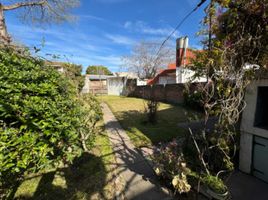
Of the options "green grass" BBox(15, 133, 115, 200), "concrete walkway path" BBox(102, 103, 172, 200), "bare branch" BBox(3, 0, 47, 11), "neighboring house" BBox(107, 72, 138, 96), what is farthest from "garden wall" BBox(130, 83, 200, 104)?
"bare branch" BBox(3, 0, 47, 11)

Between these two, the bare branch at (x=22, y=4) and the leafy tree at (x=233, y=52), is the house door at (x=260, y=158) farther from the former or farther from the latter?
the bare branch at (x=22, y=4)

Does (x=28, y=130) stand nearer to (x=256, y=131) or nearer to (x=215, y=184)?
(x=215, y=184)

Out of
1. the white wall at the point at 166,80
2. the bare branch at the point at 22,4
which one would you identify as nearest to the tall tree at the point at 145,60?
the white wall at the point at 166,80

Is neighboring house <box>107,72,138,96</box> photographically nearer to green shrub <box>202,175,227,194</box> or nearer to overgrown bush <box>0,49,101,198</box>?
green shrub <box>202,175,227,194</box>

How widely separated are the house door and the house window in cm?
28

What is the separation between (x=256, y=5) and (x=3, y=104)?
3453 millimetres

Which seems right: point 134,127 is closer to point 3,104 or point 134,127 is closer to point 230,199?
point 230,199

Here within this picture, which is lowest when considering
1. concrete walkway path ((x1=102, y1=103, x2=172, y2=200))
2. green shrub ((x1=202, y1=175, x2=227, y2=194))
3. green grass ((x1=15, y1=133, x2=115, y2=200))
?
green grass ((x1=15, y1=133, x2=115, y2=200))

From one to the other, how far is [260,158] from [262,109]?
3.01ft

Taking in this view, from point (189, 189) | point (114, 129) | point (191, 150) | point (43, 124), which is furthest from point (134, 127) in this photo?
point (43, 124)

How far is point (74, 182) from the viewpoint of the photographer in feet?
10.5

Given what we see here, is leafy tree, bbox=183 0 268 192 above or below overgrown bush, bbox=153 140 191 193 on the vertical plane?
above

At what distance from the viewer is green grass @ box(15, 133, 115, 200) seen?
288 centimetres

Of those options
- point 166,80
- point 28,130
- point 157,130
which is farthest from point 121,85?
point 28,130
